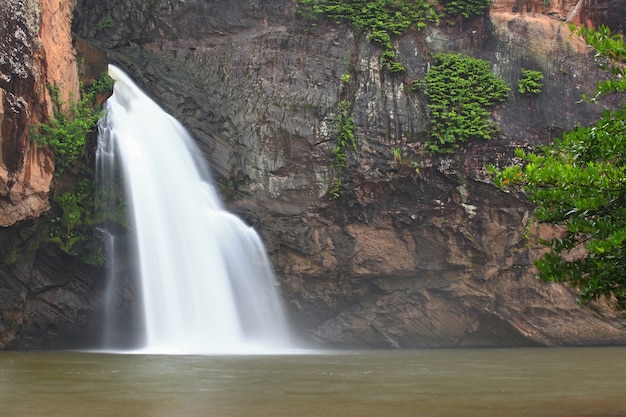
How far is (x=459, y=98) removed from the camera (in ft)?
80.0

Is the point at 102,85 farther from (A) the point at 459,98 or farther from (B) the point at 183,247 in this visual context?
(A) the point at 459,98

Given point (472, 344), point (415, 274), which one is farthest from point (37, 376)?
point (472, 344)

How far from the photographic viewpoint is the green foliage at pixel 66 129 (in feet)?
62.0

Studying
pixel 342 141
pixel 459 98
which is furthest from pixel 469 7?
pixel 342 141

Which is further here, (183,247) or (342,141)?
(342,141)

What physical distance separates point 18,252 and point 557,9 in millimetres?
20920

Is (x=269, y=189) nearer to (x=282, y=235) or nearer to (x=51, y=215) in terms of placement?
(x=282, y=235)

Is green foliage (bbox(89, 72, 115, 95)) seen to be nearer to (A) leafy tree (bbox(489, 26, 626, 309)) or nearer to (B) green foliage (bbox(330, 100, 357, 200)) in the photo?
(B) green foliage (bbox(330, 100, 357, 200))

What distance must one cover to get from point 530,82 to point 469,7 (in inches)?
149

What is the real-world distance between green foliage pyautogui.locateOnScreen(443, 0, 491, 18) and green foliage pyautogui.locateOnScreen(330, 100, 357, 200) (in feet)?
19.4

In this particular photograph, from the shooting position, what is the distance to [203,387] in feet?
35.4

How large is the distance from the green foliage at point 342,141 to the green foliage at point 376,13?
3.26 meters

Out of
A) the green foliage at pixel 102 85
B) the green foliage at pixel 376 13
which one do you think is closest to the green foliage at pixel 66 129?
the green foliage at pixel 102 85

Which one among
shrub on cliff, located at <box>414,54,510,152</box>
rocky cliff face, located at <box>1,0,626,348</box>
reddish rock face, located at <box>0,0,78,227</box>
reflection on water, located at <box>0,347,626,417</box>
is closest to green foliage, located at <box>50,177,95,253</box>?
→ reddish rock face, located at <box>0,0,78,227</box>
